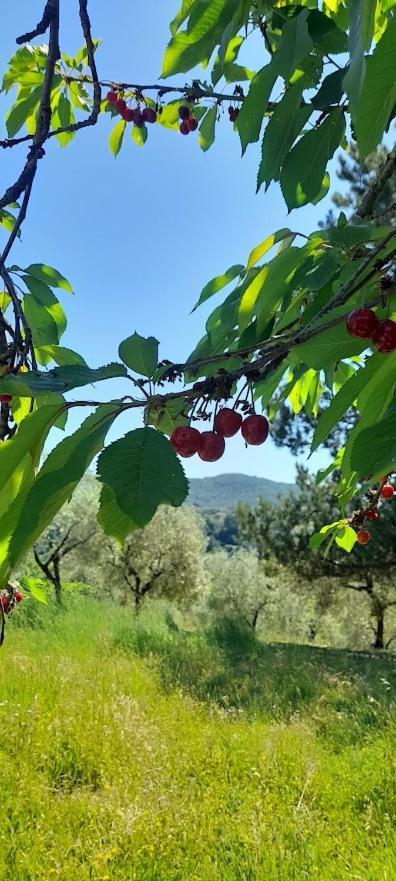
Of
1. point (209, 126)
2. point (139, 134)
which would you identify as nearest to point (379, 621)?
point (139, 134)

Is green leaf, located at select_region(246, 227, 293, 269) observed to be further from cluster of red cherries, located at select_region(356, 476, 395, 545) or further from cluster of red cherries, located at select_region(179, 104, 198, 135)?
cluster of red cherries, located at select_region(179, 104, 198, 135)

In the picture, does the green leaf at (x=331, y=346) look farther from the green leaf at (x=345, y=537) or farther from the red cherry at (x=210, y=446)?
the green leaf at (x=345, y=537)

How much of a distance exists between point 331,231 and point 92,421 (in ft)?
1.34

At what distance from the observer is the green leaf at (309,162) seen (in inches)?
24.1

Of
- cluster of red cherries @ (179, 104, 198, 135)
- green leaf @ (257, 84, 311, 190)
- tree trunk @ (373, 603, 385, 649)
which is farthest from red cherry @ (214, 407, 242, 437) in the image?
tree trunk @ (373, 603, 385, 649)

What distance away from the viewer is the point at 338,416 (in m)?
0.62

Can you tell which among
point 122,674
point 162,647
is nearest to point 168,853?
point 122,674

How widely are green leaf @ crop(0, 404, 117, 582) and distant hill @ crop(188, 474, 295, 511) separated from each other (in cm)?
11896

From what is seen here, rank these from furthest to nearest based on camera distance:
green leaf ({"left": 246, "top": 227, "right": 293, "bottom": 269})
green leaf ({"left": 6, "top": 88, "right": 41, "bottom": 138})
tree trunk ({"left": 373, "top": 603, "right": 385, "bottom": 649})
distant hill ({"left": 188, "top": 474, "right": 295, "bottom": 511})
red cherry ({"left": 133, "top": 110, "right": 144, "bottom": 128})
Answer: distant hill ({"left": 188, "top": 474, "right": 295, "bottom": 511})
tree trunk ({"left": 373, "top": 603, "right": 385, "bottom": 649})
red cherry ({"left": 133, "top": 110, "right": 144, "bottom": 128})
green leaf ({"left": 6, "top": 88, "right": 41, "bottom": 138})
green leaf ({"left": 246, "top": 227, "right": 293, "bottom": 269})

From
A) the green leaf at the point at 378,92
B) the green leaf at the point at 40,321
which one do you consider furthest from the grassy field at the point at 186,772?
the green leaf at the point at 378,92

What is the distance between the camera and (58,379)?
0.42 metres

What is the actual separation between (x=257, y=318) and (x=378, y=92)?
32 centimetres

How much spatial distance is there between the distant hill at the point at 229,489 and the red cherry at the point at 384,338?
119 m

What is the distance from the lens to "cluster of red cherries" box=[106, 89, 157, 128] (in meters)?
1.73
